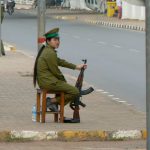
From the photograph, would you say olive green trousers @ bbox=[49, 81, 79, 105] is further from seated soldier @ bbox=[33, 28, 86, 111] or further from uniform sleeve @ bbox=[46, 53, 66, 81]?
uniform sleeve @ bbox=[46, 53, 66, 81]

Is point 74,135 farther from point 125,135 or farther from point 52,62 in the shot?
point 52,62

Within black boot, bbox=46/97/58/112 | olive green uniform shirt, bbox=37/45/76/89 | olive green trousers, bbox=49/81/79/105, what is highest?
olive green uniform shirt, bbox=37/45/76/89

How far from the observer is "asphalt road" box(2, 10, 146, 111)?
19.0 meters

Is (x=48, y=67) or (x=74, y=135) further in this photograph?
(x=48, y=67)

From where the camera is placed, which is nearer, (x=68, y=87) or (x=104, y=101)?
(x=68, y=87)

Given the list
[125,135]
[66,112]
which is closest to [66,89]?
[125,135]

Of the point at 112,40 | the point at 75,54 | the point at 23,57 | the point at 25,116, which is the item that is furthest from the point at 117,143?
the point at 112,40

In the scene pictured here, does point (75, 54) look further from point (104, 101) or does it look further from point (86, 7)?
point (86, 7)

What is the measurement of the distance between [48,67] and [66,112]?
5.88ft

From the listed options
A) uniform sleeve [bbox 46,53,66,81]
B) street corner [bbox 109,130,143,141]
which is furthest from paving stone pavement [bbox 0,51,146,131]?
uniform sleeve [bbox 46,53,66,81]

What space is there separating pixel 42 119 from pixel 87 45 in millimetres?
21908

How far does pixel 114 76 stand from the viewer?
21859 mm

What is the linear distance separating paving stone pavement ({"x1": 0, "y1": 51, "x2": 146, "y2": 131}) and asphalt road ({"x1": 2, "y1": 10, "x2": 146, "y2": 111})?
753mm

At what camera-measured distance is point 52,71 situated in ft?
41.2
